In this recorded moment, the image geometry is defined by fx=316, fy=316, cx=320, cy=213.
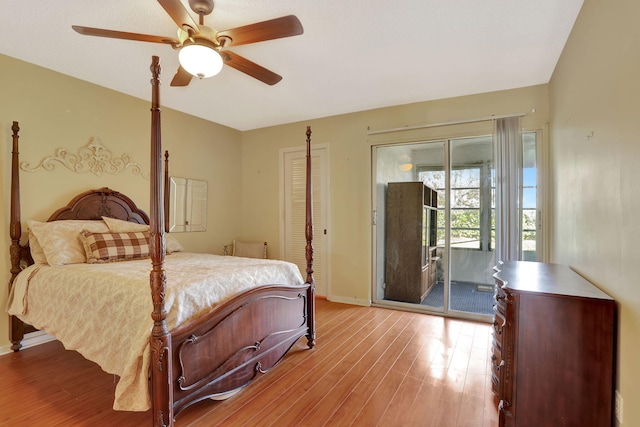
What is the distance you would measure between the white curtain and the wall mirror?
3717mm

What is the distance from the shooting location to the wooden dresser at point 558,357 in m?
1.50

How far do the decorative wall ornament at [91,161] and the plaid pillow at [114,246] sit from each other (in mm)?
778

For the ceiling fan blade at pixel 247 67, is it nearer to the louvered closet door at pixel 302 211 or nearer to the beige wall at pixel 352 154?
the beige wall at pixel 352 154

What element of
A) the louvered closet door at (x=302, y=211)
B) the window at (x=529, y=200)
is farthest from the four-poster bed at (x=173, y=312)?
the window at (x=529, y=200)

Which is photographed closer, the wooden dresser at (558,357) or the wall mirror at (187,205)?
the wooden dresser at (558,357)

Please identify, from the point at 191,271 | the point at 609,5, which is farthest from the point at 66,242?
the point at 609,5

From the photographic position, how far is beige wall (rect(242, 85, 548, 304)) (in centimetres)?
348

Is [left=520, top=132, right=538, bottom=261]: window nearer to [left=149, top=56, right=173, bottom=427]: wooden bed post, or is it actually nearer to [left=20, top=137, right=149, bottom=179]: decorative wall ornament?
[left=149, top=56, right=173, bottom=427]: wooden bed post

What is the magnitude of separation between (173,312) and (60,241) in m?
1.67

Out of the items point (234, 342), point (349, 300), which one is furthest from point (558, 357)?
point (349, 300)

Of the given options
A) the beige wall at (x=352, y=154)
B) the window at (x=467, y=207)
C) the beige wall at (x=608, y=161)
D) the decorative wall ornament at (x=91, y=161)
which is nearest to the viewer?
the beige wall at (x=608, y=161)

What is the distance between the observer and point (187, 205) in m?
4.28

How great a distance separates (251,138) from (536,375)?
461 cm

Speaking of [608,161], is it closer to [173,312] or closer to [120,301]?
[173,312]
